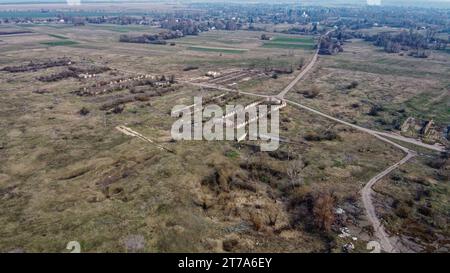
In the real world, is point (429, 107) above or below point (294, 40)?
below

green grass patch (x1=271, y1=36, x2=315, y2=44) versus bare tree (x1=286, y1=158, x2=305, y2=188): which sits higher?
green grass patch (x1=271, y1=36, x2=315, y2=44)

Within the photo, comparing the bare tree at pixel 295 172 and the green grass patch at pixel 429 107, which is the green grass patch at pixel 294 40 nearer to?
the green grass patch at pixel 429 107

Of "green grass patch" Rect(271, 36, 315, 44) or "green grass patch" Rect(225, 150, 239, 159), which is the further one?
"green grass patch" Rect(271, 36, 315, 44)

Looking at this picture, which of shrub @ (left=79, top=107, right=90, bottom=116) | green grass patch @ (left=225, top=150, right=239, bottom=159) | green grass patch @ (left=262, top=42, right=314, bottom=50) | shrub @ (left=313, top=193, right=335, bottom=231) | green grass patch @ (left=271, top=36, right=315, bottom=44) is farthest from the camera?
green grass patch @ (left=271, top=36, right=315, bottom=44)

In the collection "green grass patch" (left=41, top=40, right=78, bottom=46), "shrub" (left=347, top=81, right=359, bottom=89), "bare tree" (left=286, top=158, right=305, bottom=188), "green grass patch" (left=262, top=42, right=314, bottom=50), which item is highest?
"green grass patch" (left=41, top=40, right=78, bottom=46)

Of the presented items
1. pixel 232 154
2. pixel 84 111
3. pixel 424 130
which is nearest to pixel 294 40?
pixel 424 130

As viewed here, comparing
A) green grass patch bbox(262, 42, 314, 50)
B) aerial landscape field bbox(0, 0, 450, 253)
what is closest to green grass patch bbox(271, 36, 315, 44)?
green grass patch bbox(262, 42, 314, 50)

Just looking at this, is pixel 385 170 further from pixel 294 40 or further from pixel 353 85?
pixel 294 40

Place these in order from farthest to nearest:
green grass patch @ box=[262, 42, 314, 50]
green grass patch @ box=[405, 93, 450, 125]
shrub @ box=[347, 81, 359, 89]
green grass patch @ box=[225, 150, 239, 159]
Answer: green grass patch @ box=[262, 42, 314, 50]
shrub @ box=[347, 81, 359, 89]
green grass patch @ box=[405, 93, 450, 125]
green grass patch @ box=[225, 150, 239, 159]

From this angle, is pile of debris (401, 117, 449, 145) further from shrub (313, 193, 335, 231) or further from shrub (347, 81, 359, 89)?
shrub (313, 193, 335, 231)
